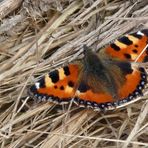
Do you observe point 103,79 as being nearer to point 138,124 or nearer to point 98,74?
point 98,74

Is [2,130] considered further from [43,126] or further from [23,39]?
[23,39]

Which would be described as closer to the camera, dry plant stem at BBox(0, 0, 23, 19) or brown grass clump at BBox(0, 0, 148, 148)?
brown grass clump at BBox(0, 0, 148, 148)

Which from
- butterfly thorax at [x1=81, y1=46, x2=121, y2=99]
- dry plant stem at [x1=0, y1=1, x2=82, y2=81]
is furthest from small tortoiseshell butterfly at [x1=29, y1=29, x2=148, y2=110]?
dry plant stem at [x1=0, y1=1, x2=82, y2=81]

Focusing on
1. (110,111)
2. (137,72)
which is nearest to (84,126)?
(110,111)

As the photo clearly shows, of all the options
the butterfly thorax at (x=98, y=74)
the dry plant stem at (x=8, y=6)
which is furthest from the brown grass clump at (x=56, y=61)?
the butterfly thorax at (x=98, y=74)

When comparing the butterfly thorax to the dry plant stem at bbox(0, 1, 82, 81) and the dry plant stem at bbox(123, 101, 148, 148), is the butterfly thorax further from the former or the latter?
the dry plant stem at bbox(0, 1, 82, 81)

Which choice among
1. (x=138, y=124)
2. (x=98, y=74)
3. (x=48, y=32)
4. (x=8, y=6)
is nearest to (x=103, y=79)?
(x=98, y=74)
